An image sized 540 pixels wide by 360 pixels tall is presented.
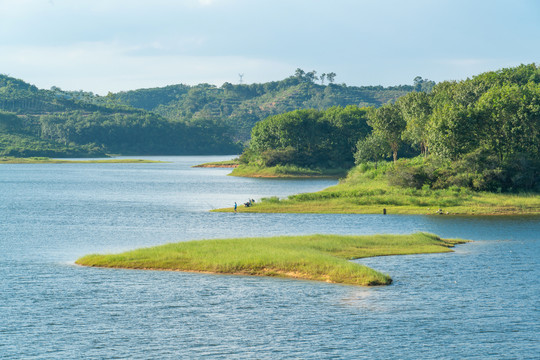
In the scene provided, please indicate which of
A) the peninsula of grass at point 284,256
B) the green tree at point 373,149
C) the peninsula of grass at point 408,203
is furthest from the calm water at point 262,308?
A: the green tree at point 373,149

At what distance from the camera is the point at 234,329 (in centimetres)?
3791

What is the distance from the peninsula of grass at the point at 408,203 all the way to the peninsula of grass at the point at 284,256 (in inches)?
1117

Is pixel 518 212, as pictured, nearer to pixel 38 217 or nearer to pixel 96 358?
pixel 38 217

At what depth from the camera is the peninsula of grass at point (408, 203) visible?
302ft

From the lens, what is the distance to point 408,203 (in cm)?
9631

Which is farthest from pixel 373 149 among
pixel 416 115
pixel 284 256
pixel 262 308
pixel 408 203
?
pixel 262 308

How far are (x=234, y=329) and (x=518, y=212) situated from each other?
211ft

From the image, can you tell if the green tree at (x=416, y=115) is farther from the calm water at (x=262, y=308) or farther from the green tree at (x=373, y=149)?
the calm water at (x=262, y=308)

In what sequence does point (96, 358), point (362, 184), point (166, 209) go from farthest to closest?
point (362, 184)
point (166, 209)
point (96, 358)

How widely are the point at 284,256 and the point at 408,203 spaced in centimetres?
4711

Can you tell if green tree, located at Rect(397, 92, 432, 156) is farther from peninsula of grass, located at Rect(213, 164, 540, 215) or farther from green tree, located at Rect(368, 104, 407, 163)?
peninsula of grass, located at Rect(213, 164, 540, 215)

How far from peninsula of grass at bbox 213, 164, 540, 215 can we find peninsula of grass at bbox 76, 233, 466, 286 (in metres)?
28.4

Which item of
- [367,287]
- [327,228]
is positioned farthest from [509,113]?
[367,287]

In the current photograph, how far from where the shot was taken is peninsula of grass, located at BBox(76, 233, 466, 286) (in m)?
49.9
